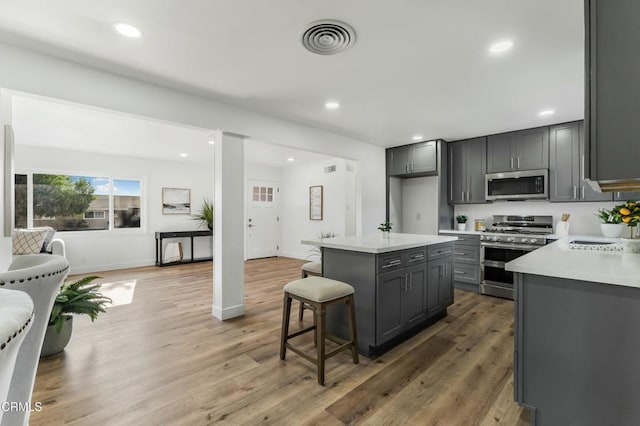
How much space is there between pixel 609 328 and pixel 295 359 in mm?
1971

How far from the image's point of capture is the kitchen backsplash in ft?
13.1

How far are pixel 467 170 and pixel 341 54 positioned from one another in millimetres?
3367

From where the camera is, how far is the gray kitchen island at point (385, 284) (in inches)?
95.9

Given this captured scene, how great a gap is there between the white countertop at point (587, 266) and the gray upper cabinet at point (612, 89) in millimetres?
450

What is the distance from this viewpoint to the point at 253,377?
2.15m

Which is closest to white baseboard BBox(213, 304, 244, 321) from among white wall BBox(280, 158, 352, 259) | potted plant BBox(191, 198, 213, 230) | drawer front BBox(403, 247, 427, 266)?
drawer front BBox(403, 247, 427, 266)

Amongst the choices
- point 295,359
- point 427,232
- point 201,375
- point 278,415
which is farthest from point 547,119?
point 201,375

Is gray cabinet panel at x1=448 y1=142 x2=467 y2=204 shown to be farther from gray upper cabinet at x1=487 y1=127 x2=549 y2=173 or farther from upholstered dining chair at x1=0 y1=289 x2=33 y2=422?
upholstered dining chair at x1=0 y1=289 x2=33 y2=422

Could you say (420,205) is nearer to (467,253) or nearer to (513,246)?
(467,253)

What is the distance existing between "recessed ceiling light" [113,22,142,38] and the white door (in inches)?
208

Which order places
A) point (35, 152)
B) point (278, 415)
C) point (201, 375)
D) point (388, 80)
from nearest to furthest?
point (278, 415) → point (201, 375) → point (388, 80) → point (35, 152)

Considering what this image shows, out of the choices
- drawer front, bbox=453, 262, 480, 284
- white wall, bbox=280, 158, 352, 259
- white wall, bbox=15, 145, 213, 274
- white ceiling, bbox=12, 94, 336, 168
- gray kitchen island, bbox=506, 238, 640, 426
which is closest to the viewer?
gray kitchen island, bbox=506, 238, 640, 426

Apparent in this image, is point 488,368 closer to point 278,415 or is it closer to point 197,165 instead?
point 278,415

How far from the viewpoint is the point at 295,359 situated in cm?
242
